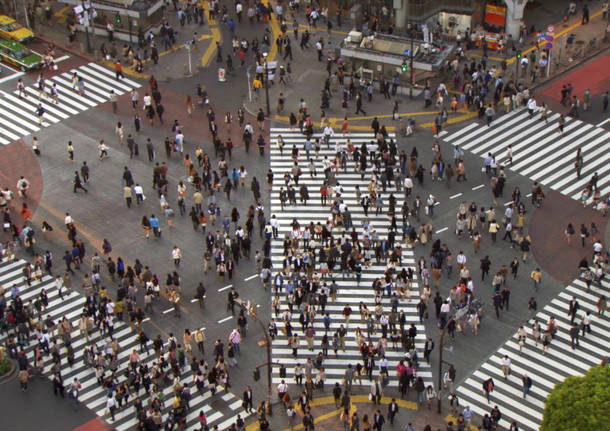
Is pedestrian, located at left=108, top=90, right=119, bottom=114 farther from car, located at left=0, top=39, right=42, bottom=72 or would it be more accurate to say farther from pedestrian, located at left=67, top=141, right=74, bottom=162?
car, located at left=0, top=39, right=42, bottom=72

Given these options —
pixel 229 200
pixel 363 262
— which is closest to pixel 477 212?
pixel 363 262

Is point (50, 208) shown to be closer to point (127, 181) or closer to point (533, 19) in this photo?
point (127, 181)

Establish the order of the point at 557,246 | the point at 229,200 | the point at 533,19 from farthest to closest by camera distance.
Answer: the point at 533,19, the point at 229,200, the point at 557,246

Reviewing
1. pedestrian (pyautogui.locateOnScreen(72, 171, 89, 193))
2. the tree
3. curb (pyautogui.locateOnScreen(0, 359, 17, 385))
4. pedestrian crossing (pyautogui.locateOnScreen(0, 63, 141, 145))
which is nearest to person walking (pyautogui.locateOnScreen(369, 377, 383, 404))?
the tree

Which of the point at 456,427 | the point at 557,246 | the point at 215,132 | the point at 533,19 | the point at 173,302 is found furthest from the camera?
the point at 533,19

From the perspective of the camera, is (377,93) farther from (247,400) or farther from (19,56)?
(247,400)

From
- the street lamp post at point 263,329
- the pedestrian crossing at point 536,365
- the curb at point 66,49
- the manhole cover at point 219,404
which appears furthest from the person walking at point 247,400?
the curb at point 66,49

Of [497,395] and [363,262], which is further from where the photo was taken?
[363,262]
